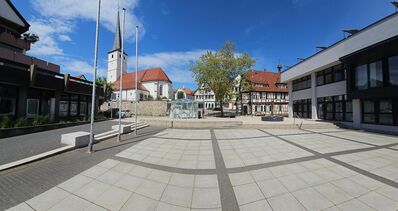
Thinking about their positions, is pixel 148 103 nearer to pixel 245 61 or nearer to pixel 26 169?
pixel 245 61

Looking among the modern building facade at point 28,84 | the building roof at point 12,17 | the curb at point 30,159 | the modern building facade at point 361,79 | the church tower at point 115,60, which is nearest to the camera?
the curb at point 30,159

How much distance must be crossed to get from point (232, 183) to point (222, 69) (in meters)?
27.6

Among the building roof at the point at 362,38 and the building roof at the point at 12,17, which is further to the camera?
the building roof at the point at 12,17

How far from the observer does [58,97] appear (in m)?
16.8

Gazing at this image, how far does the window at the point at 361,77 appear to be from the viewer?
50.1 ft

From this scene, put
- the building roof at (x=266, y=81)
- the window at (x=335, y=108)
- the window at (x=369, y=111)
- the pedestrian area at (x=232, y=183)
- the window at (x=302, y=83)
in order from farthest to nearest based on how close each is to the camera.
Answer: the building roof at (x=266, y=81) < the window at (x=302, y=83) < the window at (x=335, y=108) < the window at (x=369, y=111) < the pedestrian area at (x=232, y=183)

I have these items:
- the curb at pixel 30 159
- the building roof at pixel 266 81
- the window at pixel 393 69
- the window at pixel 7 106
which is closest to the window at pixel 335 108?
the window at pixel 393 69

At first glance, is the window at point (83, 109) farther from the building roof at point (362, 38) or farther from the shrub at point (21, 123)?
the building roof at point (362, 38)

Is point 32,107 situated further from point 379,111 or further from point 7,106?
point 379,111

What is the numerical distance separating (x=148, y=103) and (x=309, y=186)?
3365 cm

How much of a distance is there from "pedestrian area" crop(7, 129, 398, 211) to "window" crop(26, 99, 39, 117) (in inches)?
535

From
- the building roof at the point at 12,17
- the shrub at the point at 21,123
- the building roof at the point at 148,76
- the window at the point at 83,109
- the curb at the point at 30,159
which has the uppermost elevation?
the building roof at the point at 148,76

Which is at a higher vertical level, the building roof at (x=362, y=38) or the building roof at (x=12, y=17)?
the building roof at (x=12, y=17)

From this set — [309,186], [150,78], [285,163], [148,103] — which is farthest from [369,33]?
[150,78]
